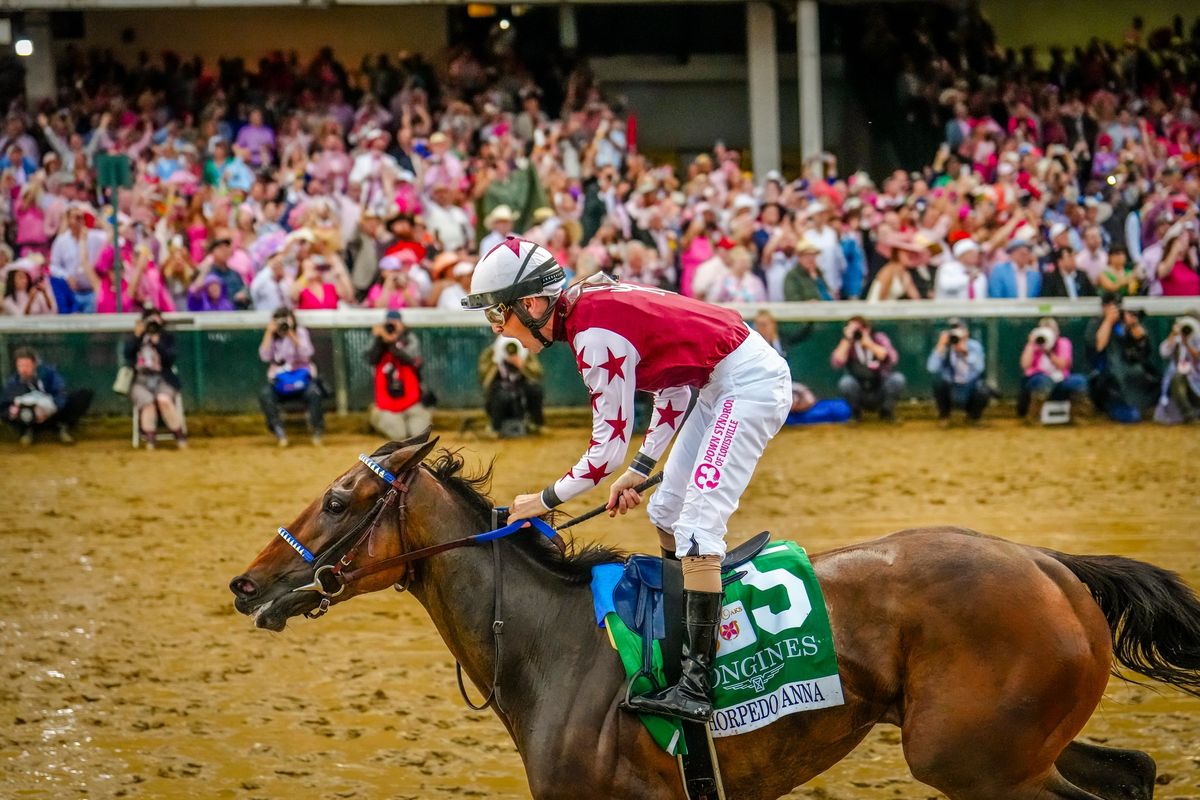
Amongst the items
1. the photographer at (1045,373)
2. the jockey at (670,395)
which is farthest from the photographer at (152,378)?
the jockey at (670,395)

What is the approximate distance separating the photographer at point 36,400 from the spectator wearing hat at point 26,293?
727mm

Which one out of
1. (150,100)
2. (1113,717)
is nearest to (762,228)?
(150,100)

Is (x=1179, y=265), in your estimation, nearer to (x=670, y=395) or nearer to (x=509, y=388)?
(x=509, y=388)

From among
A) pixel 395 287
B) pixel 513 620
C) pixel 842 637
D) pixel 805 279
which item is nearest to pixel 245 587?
pixel 513 620

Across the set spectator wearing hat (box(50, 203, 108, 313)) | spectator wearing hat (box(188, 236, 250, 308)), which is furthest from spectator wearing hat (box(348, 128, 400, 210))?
spectator wearing hat (box(50, 203, 108, 313))

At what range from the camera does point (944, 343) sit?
13.9m

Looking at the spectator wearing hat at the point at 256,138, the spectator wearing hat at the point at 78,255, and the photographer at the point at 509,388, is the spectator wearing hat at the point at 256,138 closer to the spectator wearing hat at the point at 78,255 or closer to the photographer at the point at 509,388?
Answer: the spectator wearing hat at the point at 78,255

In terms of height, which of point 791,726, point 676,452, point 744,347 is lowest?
point 791,726

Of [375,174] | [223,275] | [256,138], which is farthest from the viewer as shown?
[256,138]

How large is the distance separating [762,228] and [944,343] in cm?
256

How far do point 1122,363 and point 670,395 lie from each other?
1050cm

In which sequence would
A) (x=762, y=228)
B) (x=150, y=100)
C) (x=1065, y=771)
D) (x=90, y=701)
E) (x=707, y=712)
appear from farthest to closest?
(x=150, y=100)
(x=762, y=228)
(x=90, y=701)
(x=1065, y=771)
(x=707, y=712)

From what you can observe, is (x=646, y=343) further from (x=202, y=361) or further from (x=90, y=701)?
(x=202, y=361)

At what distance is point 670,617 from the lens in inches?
168
